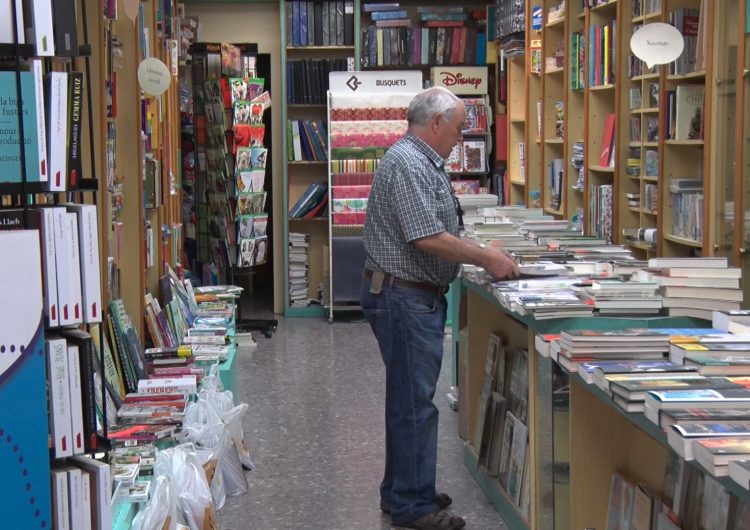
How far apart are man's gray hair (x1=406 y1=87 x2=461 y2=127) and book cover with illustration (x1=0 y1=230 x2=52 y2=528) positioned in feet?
6.96

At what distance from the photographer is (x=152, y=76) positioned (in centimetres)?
540

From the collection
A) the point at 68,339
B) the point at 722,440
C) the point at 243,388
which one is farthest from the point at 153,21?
the point at 722,440

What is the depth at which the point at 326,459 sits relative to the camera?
5.45m

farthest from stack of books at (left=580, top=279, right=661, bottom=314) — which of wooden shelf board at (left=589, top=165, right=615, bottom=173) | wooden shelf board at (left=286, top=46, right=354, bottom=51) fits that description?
wooden shelf board at (left=286, top=46, right=354, bottom=51)

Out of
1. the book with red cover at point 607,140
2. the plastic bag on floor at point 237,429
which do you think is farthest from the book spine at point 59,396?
the book with red cover at point 607,140

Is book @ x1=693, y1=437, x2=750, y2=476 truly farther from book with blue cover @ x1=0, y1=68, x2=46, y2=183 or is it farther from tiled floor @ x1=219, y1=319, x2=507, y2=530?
tiled floor @ x1=219, y1=319, x2=507, y2=530

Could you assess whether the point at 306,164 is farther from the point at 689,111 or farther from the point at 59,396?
the point at 59,396

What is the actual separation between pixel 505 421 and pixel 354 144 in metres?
5.16

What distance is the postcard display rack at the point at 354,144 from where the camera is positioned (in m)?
9.34

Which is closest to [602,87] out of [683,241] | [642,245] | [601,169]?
[601,169]

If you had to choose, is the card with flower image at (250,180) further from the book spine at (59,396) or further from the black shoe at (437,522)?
the book spine at (59,396)

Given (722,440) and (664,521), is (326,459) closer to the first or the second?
(664,521)

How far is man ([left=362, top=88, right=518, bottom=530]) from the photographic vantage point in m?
4.17

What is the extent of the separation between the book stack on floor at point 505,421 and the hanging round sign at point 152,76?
6.83ft
